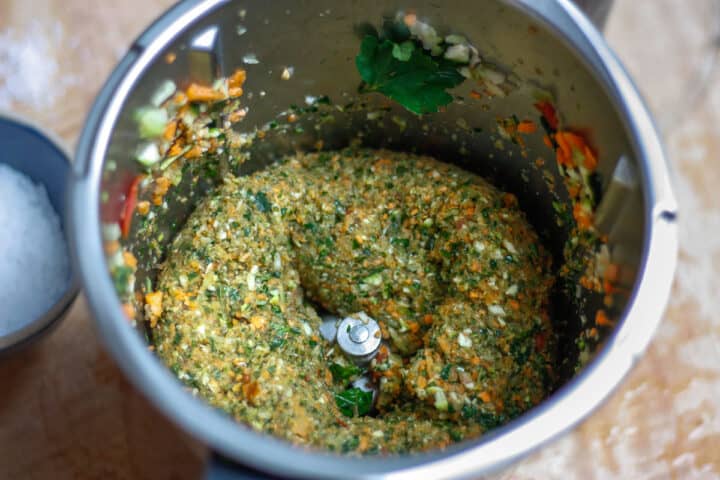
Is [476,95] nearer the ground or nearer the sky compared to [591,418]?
nearer the sky

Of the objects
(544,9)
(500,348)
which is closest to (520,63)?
(544,9)

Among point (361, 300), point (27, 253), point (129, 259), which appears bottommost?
point (27, 253)

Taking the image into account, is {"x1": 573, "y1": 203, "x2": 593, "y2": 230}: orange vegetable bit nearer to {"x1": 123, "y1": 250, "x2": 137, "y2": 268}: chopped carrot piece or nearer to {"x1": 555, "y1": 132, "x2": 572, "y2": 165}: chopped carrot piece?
{"x1": 555, "y1": 132, "x2": 572, "y2": 165}: chopped carrot piece

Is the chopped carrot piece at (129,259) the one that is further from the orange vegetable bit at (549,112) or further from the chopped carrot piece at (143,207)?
the orange vegetable bit at (549,112)

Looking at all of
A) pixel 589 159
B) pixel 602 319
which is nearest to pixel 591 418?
pixel 602 319

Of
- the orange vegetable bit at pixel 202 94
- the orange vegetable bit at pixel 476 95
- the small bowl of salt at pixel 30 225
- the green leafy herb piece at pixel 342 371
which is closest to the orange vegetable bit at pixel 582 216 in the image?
the orange vegetable bit at pixel 476 95

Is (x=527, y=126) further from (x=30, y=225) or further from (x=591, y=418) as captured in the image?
(x=30, y=225)

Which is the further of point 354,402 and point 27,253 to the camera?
point 27,253

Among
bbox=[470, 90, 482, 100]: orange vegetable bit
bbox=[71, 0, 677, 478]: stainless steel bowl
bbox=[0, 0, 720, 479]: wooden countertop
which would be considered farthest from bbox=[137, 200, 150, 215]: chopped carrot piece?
bbox=[470, 90, 482, 100]: orange vegetable bit
